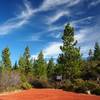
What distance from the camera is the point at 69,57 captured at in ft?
145

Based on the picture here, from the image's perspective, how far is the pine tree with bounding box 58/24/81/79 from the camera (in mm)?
43616

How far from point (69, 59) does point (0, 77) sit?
17.6 m

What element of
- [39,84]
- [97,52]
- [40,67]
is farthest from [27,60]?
[39,84]

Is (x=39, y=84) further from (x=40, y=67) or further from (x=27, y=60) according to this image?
(x=27, y=60)

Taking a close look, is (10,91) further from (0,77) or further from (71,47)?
(71,47)

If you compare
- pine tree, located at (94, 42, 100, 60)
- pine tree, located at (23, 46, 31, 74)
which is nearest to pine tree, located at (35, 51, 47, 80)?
pine tree, located at (23, 46, 31, 74)

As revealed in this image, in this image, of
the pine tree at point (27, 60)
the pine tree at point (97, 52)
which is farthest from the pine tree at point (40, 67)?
the pine tree at point (97, 52)

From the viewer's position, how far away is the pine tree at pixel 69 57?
Answer: 4362 cm

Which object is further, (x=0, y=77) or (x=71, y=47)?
(x=71, y=47)

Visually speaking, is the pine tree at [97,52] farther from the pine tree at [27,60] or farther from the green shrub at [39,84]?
the green shrub at [39,84]

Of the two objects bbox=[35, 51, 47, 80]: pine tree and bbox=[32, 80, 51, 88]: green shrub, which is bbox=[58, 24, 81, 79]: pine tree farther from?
bbox=[35, 51, 47, 80]: pine tree

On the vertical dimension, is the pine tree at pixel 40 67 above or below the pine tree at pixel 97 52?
below

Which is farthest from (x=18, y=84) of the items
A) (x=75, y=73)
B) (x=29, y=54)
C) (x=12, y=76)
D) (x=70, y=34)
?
(x=29, y=54)

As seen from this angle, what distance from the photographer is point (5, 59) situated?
194ft
